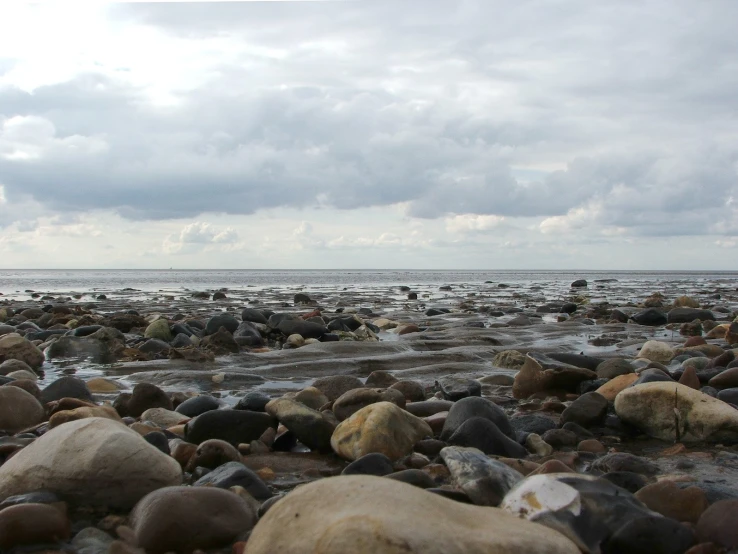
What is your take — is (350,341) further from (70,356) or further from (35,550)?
(35,550)

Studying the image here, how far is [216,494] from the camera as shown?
2.89 metres

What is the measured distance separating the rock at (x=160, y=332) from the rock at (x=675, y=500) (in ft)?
28.8

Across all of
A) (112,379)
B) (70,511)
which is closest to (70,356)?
(112,379)

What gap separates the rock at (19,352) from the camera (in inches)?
308

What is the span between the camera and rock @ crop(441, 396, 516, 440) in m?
4.25

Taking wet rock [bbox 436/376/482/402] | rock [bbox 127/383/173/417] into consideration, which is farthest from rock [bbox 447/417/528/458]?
Result: rock [bbox 127/383/173/417]

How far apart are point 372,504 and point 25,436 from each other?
122 inches

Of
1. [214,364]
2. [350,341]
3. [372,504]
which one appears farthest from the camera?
[350,341]

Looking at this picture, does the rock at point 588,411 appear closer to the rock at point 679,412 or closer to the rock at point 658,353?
the rock at point 679,412

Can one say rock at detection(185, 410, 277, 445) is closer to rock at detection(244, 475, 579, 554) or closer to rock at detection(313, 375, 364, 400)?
rock at detection(313, 375, 364, 400)

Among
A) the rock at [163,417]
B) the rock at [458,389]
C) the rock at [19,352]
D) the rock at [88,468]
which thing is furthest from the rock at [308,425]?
the rock at [19,352]

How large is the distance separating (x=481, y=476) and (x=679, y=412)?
6.54 feet

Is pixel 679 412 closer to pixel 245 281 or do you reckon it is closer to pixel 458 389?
pixel 458 389

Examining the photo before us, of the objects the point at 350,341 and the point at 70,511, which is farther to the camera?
the point at 350,341
